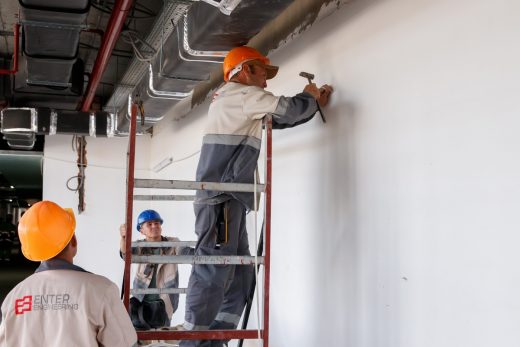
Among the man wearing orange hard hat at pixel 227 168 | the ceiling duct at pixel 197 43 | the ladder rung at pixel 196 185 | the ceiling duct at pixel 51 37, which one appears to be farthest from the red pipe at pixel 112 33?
the ladder rung at pixel 196 185

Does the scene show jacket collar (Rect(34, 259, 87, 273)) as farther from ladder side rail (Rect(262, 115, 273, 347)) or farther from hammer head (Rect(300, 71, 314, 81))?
hammer head (Rect(300, 71, 314, 81))

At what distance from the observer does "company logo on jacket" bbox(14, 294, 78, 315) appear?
67.8 inches

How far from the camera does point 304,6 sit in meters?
3.10

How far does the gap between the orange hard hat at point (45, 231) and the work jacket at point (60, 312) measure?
0.20ft

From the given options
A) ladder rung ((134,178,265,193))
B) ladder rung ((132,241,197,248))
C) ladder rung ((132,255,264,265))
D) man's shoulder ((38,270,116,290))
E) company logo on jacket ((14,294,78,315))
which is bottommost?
company logo on jacket ((14,294,78,315))

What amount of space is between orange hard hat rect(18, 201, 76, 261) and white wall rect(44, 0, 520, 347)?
1.16 meters

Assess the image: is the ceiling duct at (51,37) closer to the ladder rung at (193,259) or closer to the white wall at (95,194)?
the ladder rung at (193,259)

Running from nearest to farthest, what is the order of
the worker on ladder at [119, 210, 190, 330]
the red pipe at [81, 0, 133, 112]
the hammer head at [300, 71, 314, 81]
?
the hammer head at [300, 71, 314, 81] < the red pipe at [81, 0, 133, 112] < the worker on ladder at [119, 210, 190, 330]

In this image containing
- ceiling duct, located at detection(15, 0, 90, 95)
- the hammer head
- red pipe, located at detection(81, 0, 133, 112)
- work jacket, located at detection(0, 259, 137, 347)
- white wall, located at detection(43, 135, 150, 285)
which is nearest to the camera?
work jacket, located at detection(0, 259, 137, 347)

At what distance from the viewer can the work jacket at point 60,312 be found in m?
1.72

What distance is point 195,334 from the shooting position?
2.31 m

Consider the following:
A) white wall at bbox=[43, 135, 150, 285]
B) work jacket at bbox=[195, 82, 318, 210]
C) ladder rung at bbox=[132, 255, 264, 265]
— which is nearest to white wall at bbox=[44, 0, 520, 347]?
work jacket at bbox=[195, 82, 318, 210]

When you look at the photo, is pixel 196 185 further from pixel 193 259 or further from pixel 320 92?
pixel 320 92

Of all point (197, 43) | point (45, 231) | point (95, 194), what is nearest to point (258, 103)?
point (197, 43)
